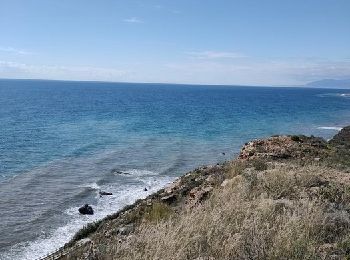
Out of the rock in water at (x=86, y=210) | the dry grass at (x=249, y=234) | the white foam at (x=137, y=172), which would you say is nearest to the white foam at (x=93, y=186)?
the white foam at (x=137, y=172)

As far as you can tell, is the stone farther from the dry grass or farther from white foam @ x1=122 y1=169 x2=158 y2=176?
white foam @ x1=122 y1=169 x2=158 y2=176

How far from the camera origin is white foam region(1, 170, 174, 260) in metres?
20.6

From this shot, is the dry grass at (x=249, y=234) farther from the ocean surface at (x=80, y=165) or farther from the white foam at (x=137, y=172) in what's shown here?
the white foam at (x=137, y=172)

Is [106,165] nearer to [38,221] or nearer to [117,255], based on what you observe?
[38,221]

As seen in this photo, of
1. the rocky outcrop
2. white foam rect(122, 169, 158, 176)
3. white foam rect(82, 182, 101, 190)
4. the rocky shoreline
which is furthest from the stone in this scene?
white foam rect(122, 169, 158, 176)

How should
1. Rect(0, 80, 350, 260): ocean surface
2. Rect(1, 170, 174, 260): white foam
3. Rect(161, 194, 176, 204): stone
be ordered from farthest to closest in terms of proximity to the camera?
Rect(0, 80, 350, 260): ocean surface < Rect(1, 170, 174, 260): white foam < Rect(161, 194, 176, 204): stone

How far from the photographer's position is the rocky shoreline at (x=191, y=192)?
1128cm

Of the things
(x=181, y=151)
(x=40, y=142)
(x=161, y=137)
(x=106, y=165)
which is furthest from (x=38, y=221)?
(x=161, y=137)

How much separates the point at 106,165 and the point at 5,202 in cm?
1386

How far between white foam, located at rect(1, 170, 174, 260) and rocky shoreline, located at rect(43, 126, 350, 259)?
2943 mm

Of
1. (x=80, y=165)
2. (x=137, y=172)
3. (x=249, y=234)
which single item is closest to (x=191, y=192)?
(x=249, y=234)

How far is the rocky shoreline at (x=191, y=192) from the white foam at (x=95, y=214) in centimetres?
294

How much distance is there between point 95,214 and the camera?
26.5 m

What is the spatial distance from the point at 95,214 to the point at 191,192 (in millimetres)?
11603
